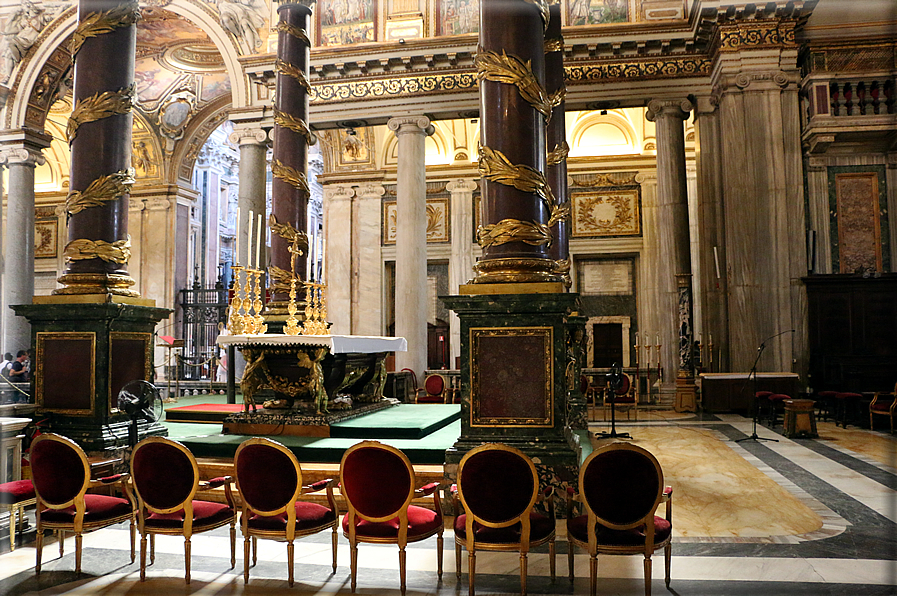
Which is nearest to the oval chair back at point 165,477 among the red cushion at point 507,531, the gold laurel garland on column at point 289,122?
the red cushion at point 507,531

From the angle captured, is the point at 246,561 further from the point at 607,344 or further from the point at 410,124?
the point at 607,344

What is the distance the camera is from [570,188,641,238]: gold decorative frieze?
17938 millimetres

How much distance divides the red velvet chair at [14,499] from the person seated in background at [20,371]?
9.80m

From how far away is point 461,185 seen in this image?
62.1 ft

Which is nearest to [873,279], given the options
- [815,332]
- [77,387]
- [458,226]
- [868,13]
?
[815,332]

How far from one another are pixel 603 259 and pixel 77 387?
14.8 meters

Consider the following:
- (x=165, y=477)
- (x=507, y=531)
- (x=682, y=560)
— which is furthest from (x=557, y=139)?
(x=165, y=477)

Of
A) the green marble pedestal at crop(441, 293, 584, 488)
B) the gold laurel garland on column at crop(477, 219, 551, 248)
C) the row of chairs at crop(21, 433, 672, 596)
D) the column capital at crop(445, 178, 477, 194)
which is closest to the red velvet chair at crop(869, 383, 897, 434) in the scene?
the green marble pedestal at crop(441, 293, 584, 488)

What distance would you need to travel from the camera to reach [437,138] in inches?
747

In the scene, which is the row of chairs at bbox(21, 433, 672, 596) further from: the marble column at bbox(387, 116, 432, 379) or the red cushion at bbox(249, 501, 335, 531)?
the marble column at bbox(387, 116, 432, 379)

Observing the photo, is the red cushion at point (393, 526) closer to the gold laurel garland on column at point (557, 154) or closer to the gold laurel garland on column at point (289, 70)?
the gold laurel garland on column at point (557, 154)

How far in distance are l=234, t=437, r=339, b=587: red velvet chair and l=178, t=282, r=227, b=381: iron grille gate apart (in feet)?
47.0

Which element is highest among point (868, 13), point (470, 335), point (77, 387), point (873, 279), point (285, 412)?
point (868, 13)

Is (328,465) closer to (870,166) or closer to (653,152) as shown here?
(870,166)
